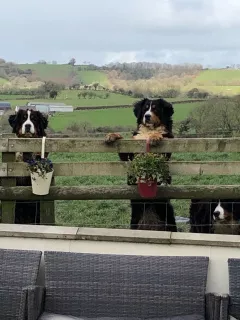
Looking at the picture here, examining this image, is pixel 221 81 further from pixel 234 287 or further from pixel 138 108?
pixel 234 287

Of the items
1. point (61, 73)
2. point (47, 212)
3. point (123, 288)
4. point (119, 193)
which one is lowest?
point (123, 288)

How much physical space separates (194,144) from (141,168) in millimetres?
545

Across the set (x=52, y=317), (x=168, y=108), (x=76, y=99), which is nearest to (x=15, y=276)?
(x=52, y=317)

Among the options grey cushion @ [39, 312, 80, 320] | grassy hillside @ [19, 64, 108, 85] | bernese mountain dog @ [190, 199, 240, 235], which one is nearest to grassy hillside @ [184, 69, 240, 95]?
grassy hillside @ [19, 64, 108, 85]

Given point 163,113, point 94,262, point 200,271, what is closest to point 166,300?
point 200,271

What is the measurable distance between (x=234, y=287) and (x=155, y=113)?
2751mm

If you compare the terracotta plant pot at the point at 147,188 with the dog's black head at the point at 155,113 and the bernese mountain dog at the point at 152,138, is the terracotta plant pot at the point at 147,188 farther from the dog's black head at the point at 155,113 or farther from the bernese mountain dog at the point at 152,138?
the dog's black head at the point at 155,113

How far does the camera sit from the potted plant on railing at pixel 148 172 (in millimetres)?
4543

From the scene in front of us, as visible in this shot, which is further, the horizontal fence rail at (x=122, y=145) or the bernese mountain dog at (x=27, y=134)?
the bernese mountain dog at (x=27, y=134)

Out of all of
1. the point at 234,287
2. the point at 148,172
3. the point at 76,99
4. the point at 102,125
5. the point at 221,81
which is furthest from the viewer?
the point at 76,99

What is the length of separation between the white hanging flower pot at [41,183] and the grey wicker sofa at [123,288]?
5.03 ft

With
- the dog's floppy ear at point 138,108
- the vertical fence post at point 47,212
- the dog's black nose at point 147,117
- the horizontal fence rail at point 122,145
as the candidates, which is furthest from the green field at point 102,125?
the horizontal fence rail at point 122,145

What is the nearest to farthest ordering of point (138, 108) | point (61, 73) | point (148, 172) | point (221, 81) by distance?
point (148, 172)
point (138, 108)
point (221, 81)
point (61, 73)

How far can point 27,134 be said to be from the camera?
221 inches
